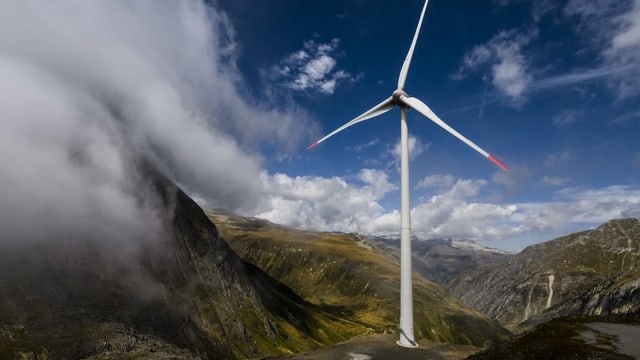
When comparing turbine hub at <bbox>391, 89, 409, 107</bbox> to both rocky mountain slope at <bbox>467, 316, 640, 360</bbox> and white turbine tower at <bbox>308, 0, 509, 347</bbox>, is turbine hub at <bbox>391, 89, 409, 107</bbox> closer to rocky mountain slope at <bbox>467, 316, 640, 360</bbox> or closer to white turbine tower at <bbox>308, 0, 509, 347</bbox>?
white turbine tower at <bbox>308, 0, 509, 347</bbox>

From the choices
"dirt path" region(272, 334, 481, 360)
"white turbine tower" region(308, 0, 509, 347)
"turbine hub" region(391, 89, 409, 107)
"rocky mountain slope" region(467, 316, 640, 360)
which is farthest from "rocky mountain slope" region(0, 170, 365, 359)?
"turbine hub" region(391, 89, 409, 107)

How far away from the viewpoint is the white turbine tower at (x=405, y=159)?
191 ft

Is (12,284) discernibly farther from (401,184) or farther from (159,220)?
(401,184)

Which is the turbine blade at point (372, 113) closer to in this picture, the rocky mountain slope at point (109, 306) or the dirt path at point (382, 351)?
the dirt path at point (382, 351)

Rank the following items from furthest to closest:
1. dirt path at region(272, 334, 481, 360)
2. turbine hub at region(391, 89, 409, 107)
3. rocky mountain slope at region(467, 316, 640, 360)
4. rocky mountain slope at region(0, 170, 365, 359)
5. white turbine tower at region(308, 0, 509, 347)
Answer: rocky mountain slope at region(0, 170, 365, 359) → turbine hub at region(391, 89, 409, 107) → dirt path at region(272, 334, 481, 360) → white turbine tower at region(308, 0, 509, 347) → rocky mountain slope at region(467, 316, 640, 360)

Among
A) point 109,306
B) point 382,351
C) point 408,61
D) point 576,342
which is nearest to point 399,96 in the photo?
point 408,61

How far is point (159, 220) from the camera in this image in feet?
646

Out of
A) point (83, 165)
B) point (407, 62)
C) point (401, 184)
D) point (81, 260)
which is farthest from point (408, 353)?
point (83, 165)

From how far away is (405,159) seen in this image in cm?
6178

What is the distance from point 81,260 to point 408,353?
13924 cm

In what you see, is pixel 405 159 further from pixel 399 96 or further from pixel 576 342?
pixel 576 342

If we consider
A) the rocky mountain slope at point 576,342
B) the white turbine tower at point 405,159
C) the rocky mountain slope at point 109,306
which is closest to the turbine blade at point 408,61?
the white turbine tower at point 405,159

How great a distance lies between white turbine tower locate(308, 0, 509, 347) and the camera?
5812cm

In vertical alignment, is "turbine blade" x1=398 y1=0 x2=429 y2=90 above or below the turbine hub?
above
